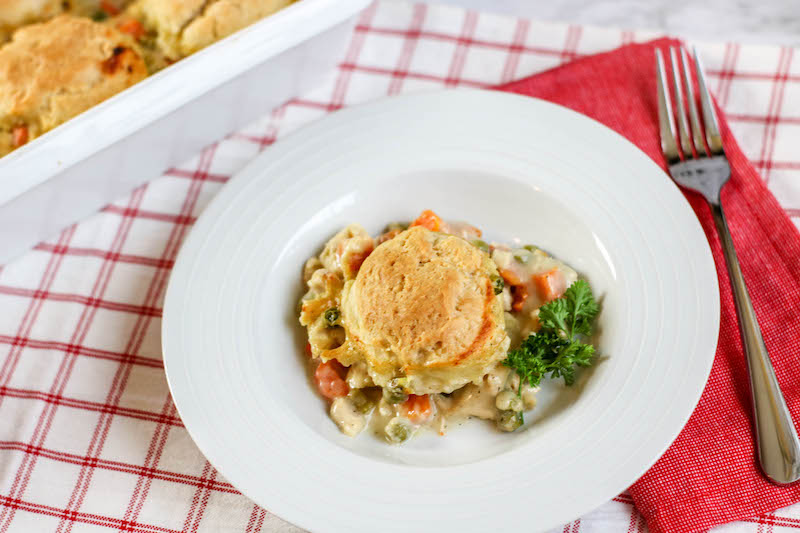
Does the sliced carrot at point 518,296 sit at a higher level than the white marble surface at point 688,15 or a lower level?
lower

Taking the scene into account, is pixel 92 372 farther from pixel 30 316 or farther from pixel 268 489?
pixel 268 489

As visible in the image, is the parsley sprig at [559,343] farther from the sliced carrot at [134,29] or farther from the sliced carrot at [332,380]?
the sliced carrot at [134,29]

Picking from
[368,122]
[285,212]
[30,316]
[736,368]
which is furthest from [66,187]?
[736,368]

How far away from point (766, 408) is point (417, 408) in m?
0.95

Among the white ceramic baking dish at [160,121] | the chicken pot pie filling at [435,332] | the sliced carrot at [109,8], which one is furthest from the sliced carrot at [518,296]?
Result: the sliced carrot at [109,8]

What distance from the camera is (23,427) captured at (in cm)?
247

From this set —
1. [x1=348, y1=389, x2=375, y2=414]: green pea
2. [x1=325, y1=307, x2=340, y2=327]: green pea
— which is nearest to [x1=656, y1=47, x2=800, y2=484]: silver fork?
[x1=348, y1=389, x2=375, y2=414]: green pea

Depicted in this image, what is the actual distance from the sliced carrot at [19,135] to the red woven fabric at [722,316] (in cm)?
171

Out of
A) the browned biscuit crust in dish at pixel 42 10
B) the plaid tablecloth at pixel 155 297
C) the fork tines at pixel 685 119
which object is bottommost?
the plaid tablecloth at pixel 155 297

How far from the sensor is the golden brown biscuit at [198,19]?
2.88m

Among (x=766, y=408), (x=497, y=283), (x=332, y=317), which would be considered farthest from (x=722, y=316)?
(x=332, y=317)

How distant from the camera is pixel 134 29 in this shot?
303 cm

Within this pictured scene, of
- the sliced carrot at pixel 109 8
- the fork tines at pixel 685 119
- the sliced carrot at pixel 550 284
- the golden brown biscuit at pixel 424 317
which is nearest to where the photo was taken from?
the golden brown biscuit at pixel 424 317

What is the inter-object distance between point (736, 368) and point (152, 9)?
2352 mm
